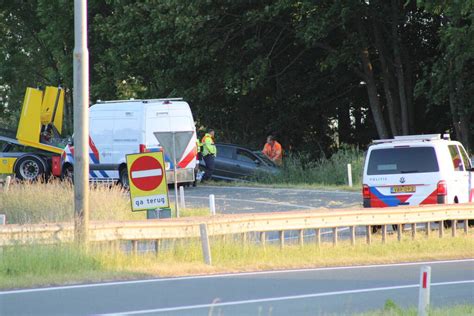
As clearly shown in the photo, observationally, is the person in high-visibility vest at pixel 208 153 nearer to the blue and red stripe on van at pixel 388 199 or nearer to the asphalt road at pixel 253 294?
the blue and red stripe on van at pixel 388 199

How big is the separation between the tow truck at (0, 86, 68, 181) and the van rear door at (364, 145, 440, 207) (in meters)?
14.4

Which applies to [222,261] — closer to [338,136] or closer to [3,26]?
[338,136]

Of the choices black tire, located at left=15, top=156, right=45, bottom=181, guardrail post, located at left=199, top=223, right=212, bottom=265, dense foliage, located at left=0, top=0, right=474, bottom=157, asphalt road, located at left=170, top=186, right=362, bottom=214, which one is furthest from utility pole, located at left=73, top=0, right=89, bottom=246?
dense foliage, located at left=0, top=0, right=474, bottom=157

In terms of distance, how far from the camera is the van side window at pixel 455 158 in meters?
19.3

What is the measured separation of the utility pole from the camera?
1393 centimetres

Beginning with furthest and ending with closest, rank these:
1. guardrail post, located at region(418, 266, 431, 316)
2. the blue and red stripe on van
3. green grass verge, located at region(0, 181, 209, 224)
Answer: green grass verge, located at region(0, 181, 209, 224)
the blue and red stripe on van
guardrail post, located at region(418, 266, 431, 316)

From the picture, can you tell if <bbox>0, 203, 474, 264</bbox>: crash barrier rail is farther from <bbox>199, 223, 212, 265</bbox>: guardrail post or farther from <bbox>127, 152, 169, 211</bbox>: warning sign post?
<bbox>127, 152, 169, 211</bbox>: warning sign post


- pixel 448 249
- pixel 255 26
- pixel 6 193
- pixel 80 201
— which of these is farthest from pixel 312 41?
pixel 80 201

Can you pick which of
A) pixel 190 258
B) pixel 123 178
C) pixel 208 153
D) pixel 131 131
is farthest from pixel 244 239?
pixel 208 153

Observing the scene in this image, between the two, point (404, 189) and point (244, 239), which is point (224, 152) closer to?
point (404, 189)

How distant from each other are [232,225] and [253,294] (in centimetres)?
362

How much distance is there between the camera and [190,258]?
15195 mm

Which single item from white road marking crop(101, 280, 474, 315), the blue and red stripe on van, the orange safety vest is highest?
the orange safety vest

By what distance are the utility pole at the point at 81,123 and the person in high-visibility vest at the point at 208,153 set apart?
16.7 m
